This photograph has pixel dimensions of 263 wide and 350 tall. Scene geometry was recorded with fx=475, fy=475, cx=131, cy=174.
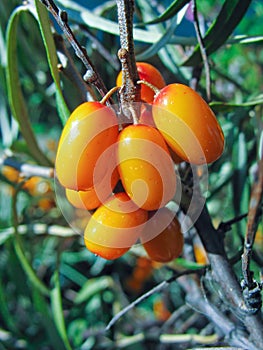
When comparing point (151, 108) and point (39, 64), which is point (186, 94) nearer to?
point (151, 108)

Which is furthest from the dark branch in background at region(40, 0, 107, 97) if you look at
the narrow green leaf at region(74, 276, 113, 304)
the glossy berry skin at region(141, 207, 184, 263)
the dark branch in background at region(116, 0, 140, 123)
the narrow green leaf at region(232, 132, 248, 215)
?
the narrow green leaf at region(74, 276, 113, 304)

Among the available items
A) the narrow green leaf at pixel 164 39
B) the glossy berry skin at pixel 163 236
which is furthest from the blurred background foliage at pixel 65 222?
the glossy berry skin at pixel 163 236

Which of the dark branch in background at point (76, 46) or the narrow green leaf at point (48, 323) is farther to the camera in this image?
the narrow green leaf at point (48, 323)

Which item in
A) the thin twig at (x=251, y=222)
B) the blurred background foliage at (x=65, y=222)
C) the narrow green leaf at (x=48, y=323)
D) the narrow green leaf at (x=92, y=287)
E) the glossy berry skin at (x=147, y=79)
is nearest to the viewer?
the thin twig at (x=251, y=222)

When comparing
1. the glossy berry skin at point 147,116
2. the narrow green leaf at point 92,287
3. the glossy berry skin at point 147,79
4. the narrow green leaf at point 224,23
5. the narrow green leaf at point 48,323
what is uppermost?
the narrow green leaf at point 224,23

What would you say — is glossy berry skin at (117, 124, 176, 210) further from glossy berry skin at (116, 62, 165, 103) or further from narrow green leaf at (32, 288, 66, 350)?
narrow green leaf at (32, 288, 66, 350)

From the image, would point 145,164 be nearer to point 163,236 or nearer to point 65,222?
point 163,236

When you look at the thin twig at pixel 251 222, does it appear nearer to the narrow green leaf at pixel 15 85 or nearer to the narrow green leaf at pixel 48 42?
the narrow green leaf at pixel 48 42

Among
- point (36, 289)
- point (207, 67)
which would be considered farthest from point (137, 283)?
point (207, 67)
